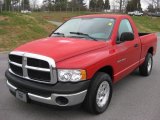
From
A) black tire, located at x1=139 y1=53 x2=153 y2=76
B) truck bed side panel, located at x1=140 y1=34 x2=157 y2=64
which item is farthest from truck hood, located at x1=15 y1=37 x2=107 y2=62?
black tire, located at x1=139 y1=53 x2=153 y2=76

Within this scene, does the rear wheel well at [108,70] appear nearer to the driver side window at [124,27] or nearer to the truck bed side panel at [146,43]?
the driver side window at [124,27]

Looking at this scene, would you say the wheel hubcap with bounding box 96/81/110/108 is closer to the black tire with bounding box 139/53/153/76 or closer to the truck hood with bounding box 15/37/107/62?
the truck hood with bounding box 15/37/107/62

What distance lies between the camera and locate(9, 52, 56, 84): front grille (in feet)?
13.5

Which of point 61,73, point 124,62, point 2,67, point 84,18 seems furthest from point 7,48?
point 61,73

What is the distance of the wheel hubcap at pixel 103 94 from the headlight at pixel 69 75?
2.09 feet

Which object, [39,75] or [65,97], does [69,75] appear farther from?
[39,75]

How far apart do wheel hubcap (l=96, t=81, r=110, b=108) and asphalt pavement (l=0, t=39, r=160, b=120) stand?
0.66ft

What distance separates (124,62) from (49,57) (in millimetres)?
2012

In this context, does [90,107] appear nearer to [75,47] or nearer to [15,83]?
[75,47]

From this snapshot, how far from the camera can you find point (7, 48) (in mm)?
13422

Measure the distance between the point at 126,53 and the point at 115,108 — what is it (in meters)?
1.24

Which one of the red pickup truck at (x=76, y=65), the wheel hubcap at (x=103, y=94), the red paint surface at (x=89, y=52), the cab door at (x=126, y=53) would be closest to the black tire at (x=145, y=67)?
the cab door at (x=126, y=53)

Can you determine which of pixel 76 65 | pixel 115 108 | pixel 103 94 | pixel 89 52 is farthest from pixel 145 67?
pixel 76 65

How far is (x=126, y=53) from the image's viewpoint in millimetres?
5578
